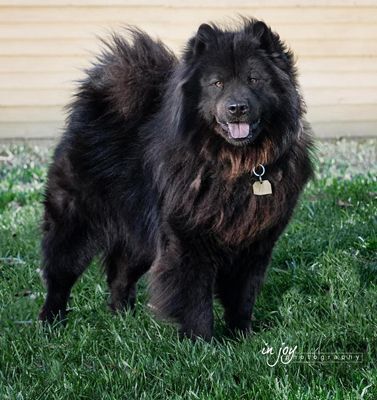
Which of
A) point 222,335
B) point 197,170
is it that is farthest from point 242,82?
point 222,335

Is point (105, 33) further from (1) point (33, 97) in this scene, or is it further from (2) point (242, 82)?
(2) point (242, 82)

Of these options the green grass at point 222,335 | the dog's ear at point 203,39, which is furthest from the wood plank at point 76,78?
the dog's ear at point 203,39

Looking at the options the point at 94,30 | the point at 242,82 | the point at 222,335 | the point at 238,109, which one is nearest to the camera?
the point at 238,109

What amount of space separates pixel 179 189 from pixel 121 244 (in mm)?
924

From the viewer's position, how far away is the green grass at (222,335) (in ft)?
13.5

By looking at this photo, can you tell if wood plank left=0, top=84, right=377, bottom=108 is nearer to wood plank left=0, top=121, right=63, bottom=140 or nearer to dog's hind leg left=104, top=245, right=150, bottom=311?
wood plank left=0, top=121, right=63, bottom=140

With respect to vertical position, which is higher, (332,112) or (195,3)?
(195,3)

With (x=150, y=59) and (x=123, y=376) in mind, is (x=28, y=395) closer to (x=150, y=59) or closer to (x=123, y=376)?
(x=123, y=376)

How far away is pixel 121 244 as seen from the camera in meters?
5.69

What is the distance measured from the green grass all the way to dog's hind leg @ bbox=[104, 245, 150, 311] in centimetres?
11

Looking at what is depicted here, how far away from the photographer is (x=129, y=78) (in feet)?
17.9

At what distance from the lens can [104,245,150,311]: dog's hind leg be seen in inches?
227

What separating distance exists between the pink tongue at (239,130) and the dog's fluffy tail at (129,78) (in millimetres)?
912

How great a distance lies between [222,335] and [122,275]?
921 mm
